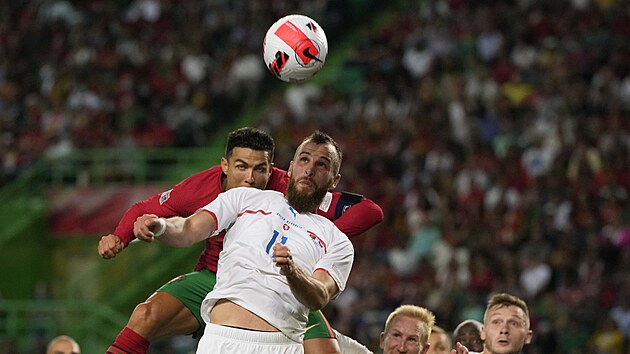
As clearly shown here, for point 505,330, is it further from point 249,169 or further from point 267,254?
point 267,254

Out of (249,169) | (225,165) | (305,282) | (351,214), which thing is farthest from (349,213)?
(305,282)

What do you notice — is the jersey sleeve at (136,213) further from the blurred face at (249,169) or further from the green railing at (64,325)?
the green railing at (64,325)

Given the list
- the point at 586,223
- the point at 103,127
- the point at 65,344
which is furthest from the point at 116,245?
the point at 103,127

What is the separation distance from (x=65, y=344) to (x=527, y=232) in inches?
238

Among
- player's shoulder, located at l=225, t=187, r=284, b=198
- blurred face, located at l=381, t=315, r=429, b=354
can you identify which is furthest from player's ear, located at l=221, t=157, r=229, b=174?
blurred face, located at l=381, t=315, r=429, b=354

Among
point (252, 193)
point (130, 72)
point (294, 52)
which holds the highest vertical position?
point (130, 72)

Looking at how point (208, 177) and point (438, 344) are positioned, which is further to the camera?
point (438, 344)

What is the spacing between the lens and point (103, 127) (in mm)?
17844

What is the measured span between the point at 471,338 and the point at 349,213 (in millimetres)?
1578

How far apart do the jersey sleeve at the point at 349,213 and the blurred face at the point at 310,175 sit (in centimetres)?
96

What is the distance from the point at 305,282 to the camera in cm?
541

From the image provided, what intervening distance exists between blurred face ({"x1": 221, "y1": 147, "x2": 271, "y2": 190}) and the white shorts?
1325 millimetres

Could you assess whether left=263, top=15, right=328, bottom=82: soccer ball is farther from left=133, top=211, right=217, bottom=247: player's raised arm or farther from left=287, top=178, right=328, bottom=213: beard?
left=133, top=211, right=217, bottom=247: player's raised arm

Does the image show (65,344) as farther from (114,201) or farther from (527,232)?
(114,201)
